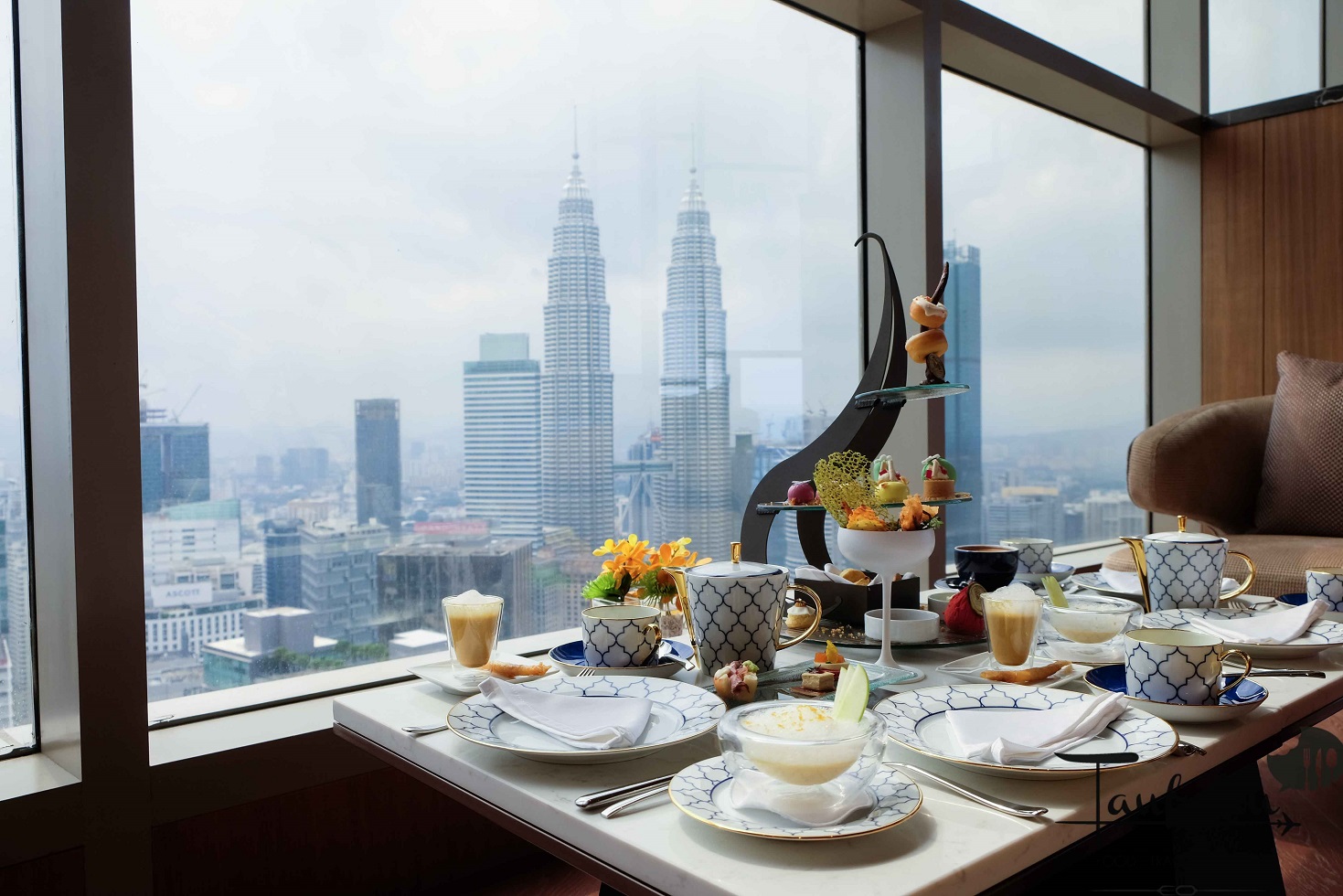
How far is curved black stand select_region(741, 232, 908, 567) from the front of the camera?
1.49 metres

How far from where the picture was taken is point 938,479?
4.37ft

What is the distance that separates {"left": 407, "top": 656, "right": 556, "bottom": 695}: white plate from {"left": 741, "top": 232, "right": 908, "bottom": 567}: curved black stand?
531 mm

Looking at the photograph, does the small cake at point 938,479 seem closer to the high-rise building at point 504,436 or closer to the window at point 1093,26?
the high-rise building at point 504,436

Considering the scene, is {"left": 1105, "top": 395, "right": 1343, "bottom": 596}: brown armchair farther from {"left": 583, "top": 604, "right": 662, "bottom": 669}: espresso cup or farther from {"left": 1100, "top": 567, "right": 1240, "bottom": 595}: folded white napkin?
{"left": 583, "top": 604, "right": 662, "bottom": 669}: espresso cup

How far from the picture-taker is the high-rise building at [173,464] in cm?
148

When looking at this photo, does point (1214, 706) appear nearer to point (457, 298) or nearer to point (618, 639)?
point (618, 639)

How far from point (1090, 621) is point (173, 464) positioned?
1410mm

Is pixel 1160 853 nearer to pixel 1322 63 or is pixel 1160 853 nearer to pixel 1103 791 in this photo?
pixel 1103 791

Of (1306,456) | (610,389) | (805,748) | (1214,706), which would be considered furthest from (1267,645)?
(1306,456)

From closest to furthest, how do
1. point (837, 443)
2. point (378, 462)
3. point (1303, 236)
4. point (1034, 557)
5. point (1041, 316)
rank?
point (837, 443) → point (1034, 557) → point (378, 462) → point (1041, 316) → point (1303, 236)

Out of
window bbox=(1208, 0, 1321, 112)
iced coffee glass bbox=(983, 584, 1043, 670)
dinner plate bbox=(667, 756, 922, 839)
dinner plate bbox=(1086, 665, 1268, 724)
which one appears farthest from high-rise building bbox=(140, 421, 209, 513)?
window bbox=(1208, 0, 1321, 112)

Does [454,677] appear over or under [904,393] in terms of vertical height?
under

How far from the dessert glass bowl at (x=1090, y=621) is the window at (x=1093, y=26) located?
243 centimetres

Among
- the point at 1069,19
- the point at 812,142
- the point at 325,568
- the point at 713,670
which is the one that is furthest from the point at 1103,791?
the point at 1069,19
